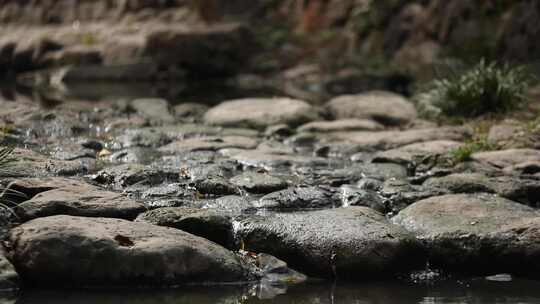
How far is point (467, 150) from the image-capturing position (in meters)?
7.01

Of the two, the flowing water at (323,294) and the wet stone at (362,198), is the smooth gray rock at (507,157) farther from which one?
the flowing water at (323,294)

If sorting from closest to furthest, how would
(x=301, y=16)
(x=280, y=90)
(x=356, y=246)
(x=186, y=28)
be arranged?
1. (x=356, y=246)
2. (x=280, y=90)
3. (x=186, y=28)
4. (x=301, y=16)

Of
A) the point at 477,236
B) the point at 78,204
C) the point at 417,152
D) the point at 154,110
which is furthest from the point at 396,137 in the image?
the point at 78,204

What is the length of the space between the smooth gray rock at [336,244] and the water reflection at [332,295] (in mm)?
127

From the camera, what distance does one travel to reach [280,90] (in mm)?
14195

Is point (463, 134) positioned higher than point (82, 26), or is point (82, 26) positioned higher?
point (82, 26)

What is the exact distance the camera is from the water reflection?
429 cm

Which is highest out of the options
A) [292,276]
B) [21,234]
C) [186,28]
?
[186,28]

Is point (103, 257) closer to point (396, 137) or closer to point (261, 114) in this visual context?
point (396, 137)

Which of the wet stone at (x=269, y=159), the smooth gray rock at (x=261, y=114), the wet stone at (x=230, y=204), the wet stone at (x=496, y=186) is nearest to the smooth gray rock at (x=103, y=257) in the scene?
the wet stone at (x=230, y=204)

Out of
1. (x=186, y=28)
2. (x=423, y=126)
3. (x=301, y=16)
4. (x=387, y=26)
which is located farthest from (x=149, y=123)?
(x=301, y=16)

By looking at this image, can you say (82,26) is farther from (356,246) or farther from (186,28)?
(356,246)

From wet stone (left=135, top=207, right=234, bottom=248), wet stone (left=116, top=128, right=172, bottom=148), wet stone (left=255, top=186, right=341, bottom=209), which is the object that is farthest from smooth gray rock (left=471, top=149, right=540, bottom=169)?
wet stone (left=116, top=128, right=172, bottom=148)

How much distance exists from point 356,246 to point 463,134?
3807 millimetres
